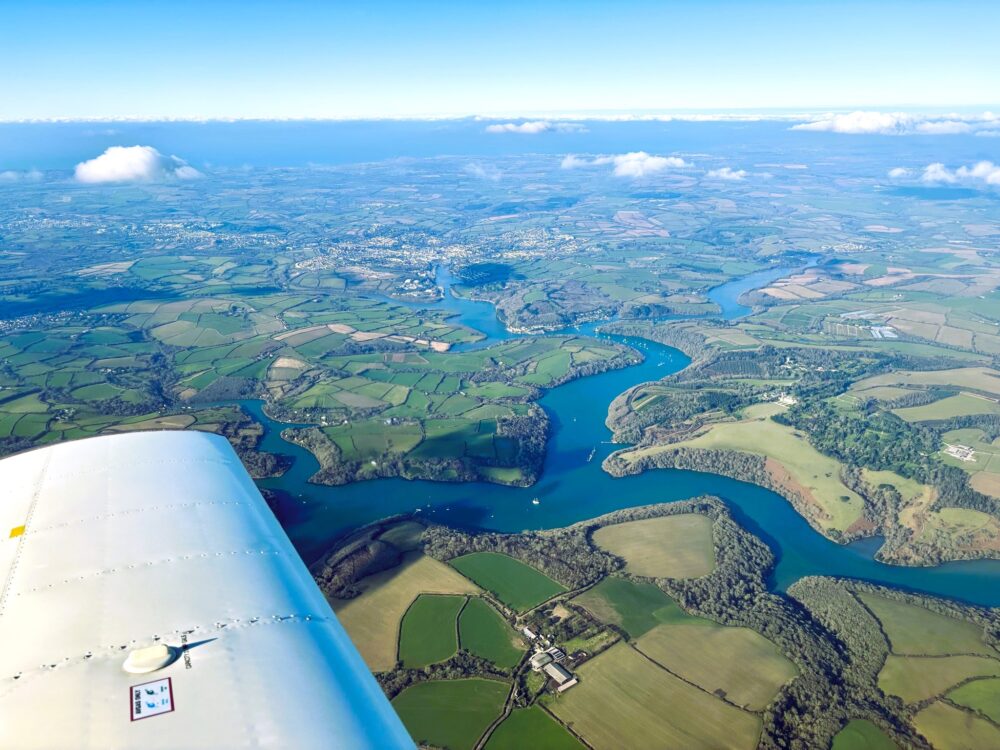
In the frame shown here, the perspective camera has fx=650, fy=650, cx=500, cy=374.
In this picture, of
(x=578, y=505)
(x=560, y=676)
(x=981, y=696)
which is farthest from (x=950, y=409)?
(x=560, y=676)

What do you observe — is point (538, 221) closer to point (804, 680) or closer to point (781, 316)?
point (781, 316)

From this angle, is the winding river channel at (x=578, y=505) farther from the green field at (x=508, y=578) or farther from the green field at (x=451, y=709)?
the green field at (x=451, y=709)

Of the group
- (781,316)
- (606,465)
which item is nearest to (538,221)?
(781,316)

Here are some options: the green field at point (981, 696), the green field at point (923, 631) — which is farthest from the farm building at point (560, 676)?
the green field at point (981, 696)

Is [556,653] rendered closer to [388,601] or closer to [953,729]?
[388,601]

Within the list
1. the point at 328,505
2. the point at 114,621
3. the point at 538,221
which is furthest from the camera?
the point at 538,221

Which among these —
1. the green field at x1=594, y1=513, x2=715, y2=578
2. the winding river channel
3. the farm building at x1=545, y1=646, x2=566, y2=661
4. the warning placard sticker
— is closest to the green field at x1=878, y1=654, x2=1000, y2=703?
the winding river channel
